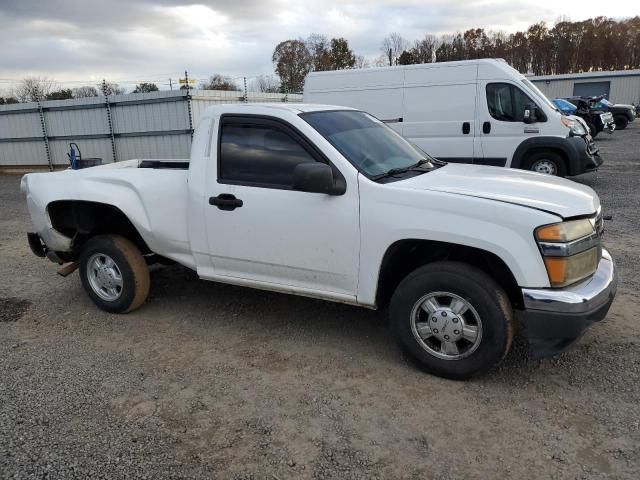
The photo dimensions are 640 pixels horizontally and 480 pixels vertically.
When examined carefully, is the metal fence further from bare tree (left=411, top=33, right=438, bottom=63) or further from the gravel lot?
bare tree (left=411, top=33, right=438, bottom=63)

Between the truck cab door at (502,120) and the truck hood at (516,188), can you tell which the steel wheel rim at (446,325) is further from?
the truck cab door at (502,120)

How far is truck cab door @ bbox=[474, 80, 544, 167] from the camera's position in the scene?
32.8 feet

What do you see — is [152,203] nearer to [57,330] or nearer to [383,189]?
[57,330]

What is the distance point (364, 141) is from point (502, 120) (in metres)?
6.96

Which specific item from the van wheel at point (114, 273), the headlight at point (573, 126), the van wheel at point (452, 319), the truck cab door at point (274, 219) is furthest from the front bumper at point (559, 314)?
the headlight at point (573, 126)

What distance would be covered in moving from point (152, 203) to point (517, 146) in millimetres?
7798

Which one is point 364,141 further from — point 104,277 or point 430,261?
point 104,277

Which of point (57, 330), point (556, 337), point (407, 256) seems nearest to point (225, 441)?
point (407, 256)

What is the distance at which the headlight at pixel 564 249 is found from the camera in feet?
10.3

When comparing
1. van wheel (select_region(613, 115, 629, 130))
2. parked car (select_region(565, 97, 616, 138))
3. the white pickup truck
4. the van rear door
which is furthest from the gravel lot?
van wheel (select_region(613, 115, 629, 130))

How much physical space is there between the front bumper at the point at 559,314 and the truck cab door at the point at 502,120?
7455 millimetres

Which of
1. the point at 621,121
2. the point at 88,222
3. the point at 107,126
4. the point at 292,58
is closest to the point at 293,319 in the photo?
the point at 88,222

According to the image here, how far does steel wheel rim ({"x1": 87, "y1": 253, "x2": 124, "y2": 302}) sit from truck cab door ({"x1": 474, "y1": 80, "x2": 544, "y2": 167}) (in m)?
7.77

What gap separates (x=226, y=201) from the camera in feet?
13.4
